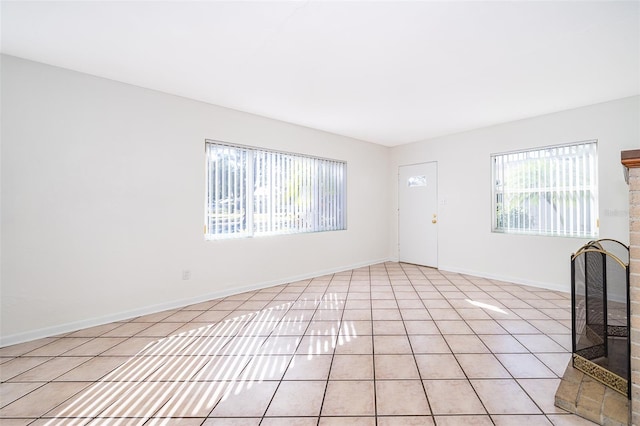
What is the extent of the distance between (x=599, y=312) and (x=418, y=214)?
3.78m

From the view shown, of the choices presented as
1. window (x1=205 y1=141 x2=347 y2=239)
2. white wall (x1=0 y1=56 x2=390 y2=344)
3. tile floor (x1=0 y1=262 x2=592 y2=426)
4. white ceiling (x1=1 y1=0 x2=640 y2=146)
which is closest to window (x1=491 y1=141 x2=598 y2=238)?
white ceiling (x1=1 y1=0 x2=640 y2=146)

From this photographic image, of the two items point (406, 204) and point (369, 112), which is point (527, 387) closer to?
point (369, 112)

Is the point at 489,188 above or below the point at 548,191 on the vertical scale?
above

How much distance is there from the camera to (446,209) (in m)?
5.15

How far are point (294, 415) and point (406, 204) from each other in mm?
4884

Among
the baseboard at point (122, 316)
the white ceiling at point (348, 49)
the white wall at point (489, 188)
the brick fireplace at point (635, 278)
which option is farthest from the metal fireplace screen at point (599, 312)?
the baseboard at point (122, 316)

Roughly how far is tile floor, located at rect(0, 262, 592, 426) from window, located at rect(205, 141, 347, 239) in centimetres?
118

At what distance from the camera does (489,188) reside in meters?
4.58

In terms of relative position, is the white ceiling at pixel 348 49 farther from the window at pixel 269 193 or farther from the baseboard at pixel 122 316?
the baseboard at pixel 122 316

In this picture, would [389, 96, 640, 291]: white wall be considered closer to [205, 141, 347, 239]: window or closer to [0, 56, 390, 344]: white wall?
[205, 141, 347, 239]: window

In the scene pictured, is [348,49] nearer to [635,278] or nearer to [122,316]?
[635,278]

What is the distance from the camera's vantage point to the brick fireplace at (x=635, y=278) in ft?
4.46

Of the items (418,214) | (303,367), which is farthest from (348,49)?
(418,214)

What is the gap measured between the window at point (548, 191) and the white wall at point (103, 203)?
3975mm
